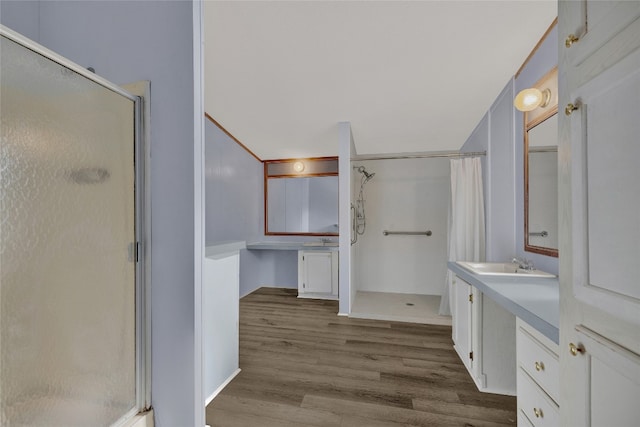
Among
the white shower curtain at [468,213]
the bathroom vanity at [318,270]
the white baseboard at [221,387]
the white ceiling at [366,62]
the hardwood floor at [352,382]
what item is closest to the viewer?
the hardwood floor at [352,382]

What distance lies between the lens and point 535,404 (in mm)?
1059

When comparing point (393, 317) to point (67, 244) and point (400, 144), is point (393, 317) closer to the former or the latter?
point (400, 144)

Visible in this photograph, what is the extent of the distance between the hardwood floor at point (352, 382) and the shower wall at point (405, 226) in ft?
4.16

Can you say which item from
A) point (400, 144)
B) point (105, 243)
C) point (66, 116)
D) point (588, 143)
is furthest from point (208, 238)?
point (588, 143)

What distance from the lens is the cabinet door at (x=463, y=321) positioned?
5.96 ft

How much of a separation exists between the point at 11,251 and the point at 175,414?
96 centimetres

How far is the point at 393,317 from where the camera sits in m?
2.89

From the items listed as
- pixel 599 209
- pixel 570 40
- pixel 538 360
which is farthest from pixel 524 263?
pixel 570 40

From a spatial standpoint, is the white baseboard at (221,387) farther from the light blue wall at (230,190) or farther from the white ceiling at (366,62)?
the white ceiling at (366,62)

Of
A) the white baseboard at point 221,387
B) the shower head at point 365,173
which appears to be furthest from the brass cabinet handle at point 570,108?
the shower head at point 365,173

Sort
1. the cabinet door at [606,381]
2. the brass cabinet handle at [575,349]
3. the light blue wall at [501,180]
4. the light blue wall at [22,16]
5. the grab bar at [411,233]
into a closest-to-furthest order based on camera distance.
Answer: the cabinet door at [606,381]
the brass cabinet handle at [575,349]
the light blue wall at [22,16]
the light blue wall at [501,180]
the grab bar at [411,233]

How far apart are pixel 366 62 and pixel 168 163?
5.79 ft

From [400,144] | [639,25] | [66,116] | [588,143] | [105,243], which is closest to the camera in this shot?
[639,25]

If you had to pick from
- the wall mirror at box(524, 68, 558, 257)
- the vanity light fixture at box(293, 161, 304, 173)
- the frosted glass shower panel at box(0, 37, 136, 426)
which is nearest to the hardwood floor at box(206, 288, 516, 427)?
the frosted glass shower panel at box(0, 37, 136, 426)
